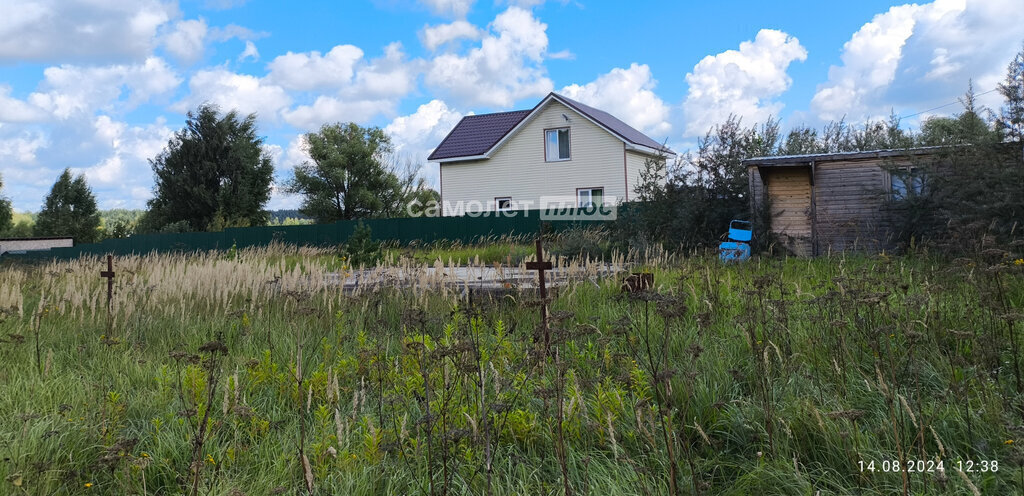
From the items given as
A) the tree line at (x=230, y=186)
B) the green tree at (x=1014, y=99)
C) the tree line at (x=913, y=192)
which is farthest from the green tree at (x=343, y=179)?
the green tree at (x=1014, y=99)

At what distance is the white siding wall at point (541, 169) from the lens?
83.7 ft

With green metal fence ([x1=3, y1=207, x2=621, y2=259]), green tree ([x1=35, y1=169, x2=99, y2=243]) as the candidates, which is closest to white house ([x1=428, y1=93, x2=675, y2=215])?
green metal fence ([x1=3, y1=207, x2=621, y2=259])

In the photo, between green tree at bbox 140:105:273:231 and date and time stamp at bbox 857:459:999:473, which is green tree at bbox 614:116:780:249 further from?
green tree at bbox 140:105:273:231

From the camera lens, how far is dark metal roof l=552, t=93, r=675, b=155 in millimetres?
25036

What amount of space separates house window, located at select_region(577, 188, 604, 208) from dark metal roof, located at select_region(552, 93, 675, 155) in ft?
8.02

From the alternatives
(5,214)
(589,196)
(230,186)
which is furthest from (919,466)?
(5,214)

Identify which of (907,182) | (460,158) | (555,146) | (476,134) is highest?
(476,134)

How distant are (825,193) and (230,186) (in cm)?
3071

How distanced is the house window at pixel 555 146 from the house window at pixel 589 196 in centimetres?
159

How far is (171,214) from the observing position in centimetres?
3547

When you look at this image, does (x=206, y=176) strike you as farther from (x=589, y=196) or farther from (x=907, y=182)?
(x=907, y=182)

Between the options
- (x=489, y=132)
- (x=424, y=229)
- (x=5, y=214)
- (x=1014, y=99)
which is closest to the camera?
(x=1014, y=99)

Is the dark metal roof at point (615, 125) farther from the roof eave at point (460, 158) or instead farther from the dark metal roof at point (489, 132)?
the roof eave at point (460, 158)

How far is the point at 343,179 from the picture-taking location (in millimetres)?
38312
